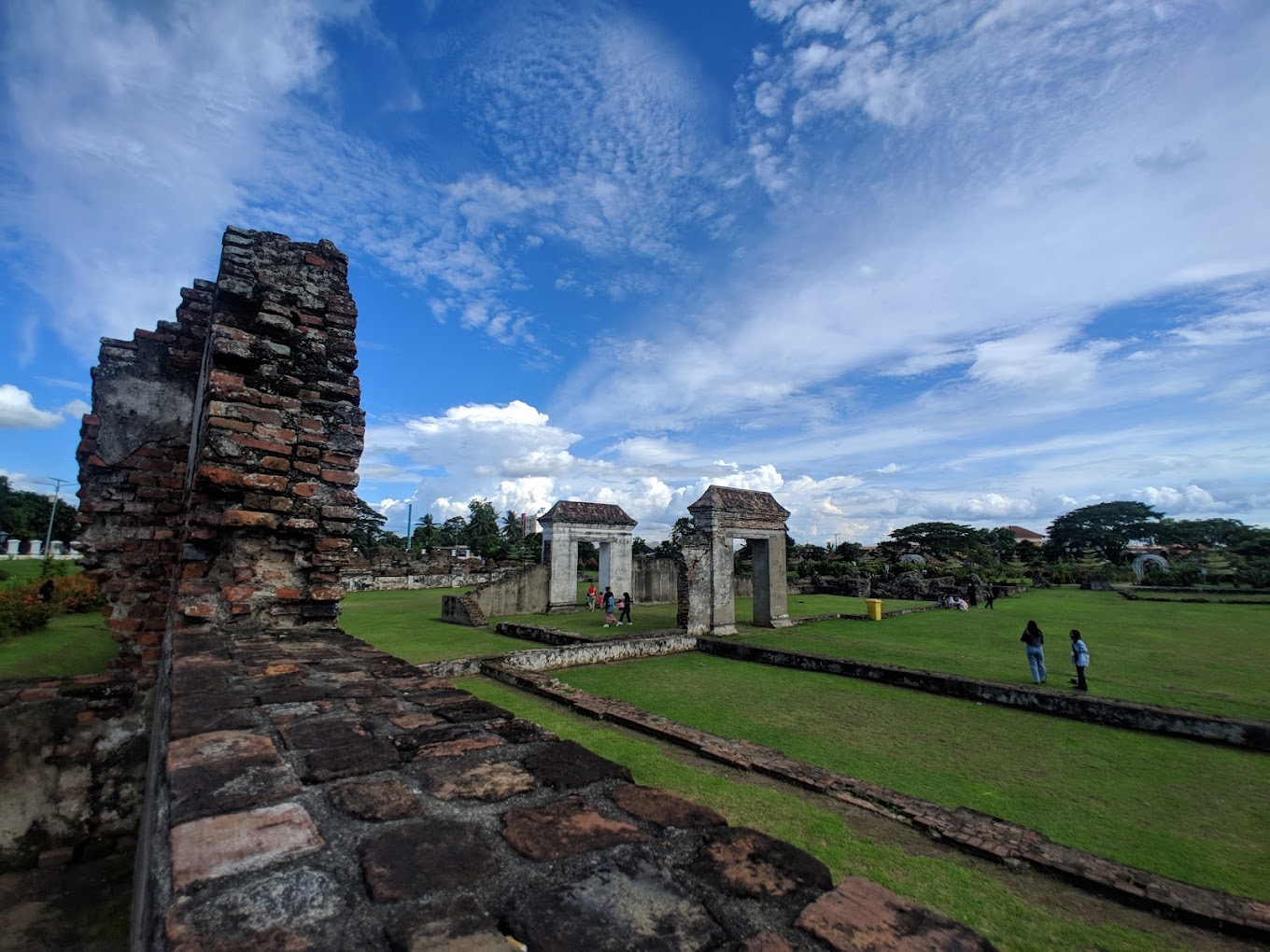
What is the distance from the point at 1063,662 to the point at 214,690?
12179 mm

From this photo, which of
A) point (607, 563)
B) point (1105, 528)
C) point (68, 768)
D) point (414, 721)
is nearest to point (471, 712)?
point (414, 721)

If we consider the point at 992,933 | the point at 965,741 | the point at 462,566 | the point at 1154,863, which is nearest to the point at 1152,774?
the point at 965,741

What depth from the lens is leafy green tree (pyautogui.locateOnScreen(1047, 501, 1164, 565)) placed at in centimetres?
5234

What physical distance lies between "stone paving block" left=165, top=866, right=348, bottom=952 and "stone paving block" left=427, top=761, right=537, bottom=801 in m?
0.45

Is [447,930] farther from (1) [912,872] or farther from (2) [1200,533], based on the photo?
(2) [1200,533]

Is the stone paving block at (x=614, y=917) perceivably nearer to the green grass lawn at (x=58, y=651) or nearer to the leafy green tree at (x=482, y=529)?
the green grass lawn at (x=58, y=651)

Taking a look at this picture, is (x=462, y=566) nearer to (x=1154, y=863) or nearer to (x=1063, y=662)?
(x=1063, y=662)

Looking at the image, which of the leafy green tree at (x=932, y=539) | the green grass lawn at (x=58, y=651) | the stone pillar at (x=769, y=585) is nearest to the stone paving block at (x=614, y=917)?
the green grass lawn at (x=58, y=651)

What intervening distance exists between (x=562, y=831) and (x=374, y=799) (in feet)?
1.65

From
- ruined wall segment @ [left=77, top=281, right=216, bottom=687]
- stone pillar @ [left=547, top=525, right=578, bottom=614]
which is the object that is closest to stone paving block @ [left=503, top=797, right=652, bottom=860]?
ruined wall segment @ [left=77, top=281, right=216, bottom=687]

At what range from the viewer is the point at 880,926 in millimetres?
1056

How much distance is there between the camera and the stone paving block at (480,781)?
150 cm

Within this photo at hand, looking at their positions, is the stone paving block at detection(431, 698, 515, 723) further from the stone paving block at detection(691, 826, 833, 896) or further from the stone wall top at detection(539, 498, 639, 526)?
the stone wall top at detection(539, 498, 639, 526)

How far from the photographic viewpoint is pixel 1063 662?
9.98 metres
